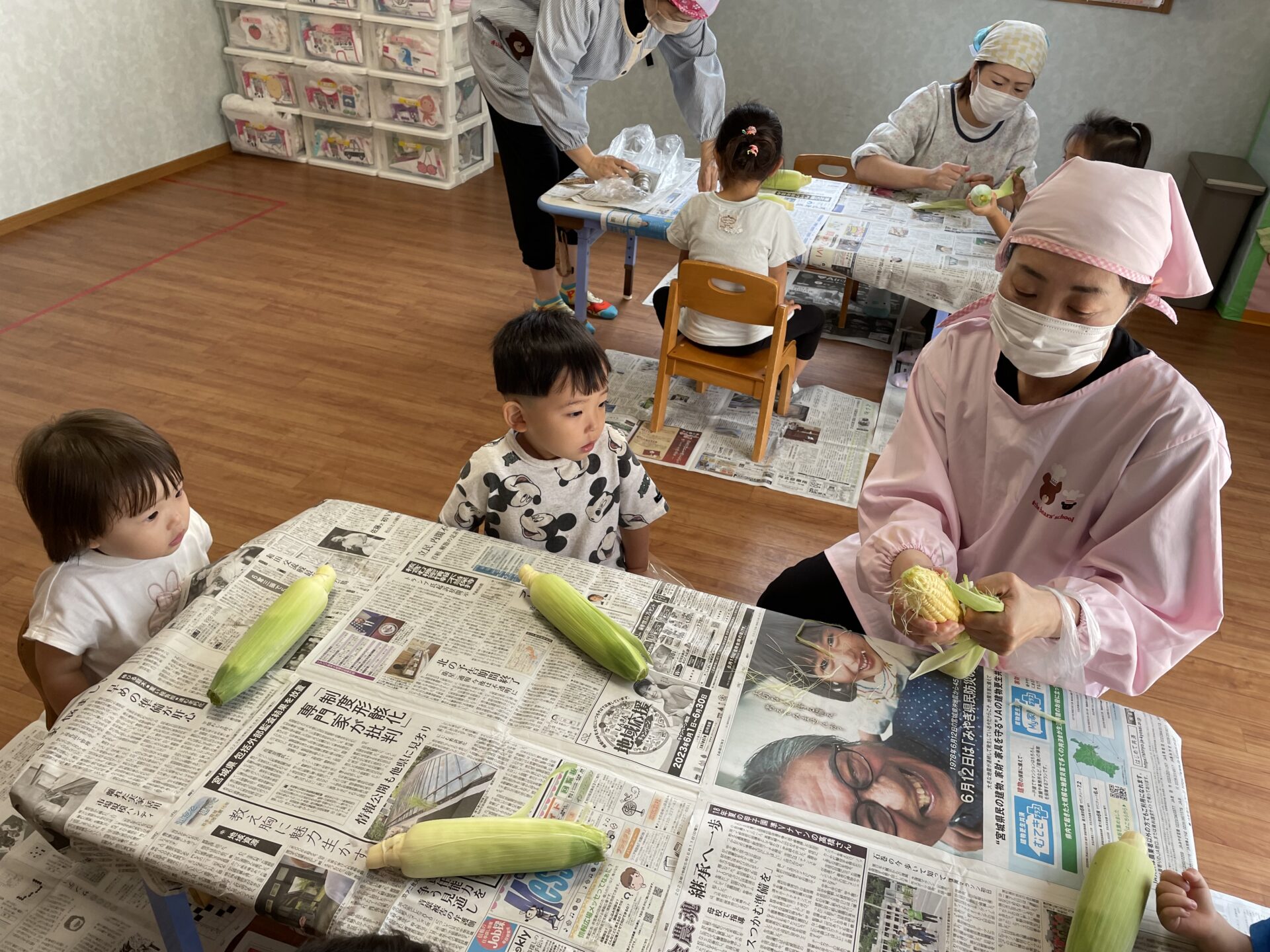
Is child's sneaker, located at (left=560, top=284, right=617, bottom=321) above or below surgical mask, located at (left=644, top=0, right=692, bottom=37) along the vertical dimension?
below

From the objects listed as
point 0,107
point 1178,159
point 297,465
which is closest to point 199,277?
point 0,107

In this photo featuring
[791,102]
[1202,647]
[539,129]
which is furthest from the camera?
[791,102]

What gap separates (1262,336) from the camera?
4281 millimetres

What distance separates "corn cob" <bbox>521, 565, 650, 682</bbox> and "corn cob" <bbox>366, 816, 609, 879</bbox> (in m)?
0.26

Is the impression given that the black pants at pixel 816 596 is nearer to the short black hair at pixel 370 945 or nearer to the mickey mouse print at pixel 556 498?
the mickey mouse print at pixel 556 498

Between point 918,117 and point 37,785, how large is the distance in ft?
11.4

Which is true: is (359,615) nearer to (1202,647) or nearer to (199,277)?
(1202,647)

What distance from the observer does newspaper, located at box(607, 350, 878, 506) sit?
9.81 ft

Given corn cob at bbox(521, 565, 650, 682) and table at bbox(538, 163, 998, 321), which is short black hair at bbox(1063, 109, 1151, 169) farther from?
corn cob at bbox(521, 565, 650, 682)

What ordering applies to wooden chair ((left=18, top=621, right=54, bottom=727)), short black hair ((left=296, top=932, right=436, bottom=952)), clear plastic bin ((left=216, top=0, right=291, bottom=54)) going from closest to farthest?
short black hair ((left=296, top=932, right=436, bottom=952)), wooden chair ((left=18, top=621, right=54, bottom=727)), clear plastic bin ((left=216, top=0, right=291, bottom=54))

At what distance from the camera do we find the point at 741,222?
2.79 metres

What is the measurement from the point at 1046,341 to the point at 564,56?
7.20ft

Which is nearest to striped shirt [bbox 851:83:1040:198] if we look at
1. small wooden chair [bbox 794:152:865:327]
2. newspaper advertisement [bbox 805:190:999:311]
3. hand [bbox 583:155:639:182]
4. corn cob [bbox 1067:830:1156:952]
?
small wooden chair [bbox 794:152:865:327]

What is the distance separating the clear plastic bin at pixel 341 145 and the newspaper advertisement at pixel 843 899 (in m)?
5.21
